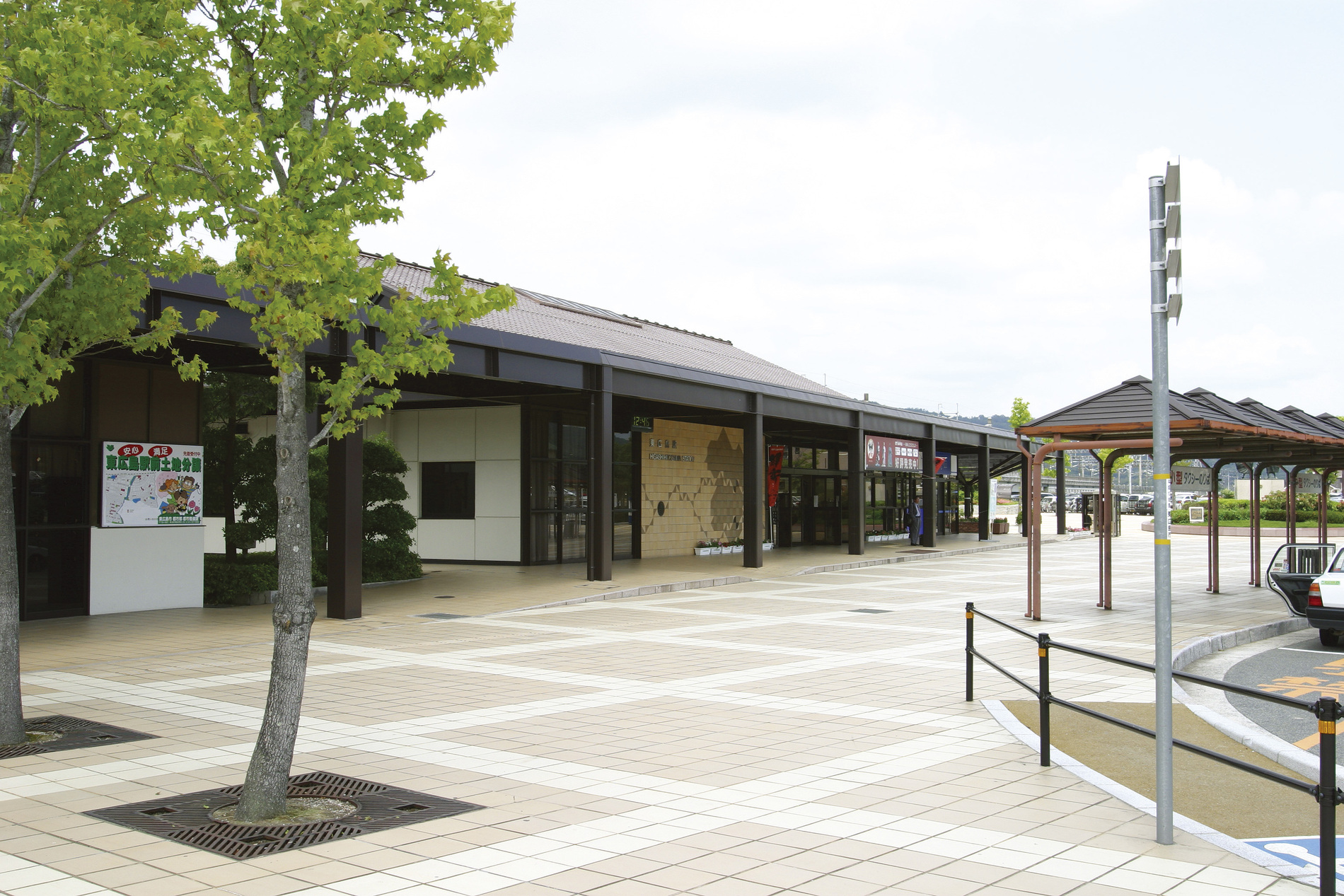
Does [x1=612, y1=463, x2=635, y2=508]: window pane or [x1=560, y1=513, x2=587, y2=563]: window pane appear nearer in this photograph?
[x1=560, y1=513, x2=587, y2=563]: window pane

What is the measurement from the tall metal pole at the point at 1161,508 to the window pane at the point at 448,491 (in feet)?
72.2

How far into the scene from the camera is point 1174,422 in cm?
1501

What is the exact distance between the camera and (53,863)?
529 cm

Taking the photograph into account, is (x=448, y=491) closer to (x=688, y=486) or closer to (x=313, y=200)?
(x=688, y=486)

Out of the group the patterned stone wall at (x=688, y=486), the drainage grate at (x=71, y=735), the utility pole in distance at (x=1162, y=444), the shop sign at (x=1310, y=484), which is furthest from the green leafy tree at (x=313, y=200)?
the shop sign at (x=1310, y=484)

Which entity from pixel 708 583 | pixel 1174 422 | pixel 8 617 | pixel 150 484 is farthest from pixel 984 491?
pixel 8 617

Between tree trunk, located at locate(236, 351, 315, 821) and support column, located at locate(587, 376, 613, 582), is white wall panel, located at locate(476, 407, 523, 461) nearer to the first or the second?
support column, located at locate(587, 376, 613, 582)

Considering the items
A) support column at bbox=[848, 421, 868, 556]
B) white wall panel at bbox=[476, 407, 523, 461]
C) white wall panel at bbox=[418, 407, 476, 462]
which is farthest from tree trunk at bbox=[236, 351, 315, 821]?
support column at bbox=[848, 421, 868, 556]

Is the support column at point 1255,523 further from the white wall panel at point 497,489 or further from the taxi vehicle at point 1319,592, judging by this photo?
the white wall panel at point 497,489

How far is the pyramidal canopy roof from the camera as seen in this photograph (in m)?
15.4

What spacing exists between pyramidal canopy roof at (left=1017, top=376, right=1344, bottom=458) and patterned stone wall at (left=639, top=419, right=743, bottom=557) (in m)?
13.8

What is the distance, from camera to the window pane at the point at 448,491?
87.3ft

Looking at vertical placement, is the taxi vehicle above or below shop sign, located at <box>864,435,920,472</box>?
below

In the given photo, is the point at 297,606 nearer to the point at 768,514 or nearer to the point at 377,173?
the point at 377,173
